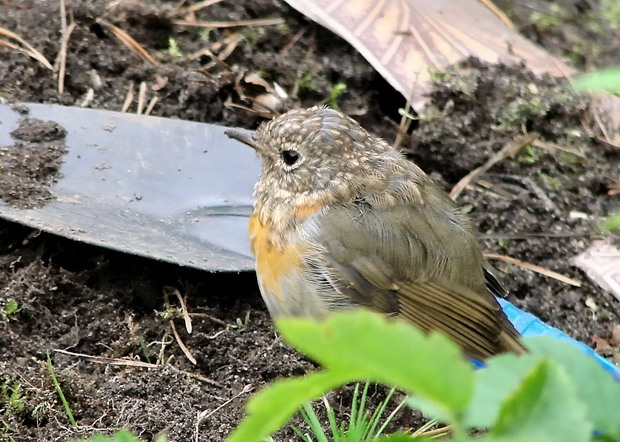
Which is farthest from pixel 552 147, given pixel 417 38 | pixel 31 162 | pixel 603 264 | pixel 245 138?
pixel 31 162

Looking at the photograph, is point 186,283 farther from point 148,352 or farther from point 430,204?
point 430,204

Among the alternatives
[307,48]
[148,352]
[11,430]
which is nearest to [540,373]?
[11,430]

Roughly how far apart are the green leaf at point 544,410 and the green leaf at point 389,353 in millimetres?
47

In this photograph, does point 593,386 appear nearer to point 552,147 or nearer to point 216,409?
point 216,409

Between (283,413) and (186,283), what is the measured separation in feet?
8.95

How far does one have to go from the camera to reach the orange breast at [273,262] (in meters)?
2.93

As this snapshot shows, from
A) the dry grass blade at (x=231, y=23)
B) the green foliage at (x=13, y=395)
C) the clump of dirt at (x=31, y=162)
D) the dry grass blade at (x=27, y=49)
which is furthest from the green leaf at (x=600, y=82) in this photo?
the dry grass blade at (x=231, y=23)

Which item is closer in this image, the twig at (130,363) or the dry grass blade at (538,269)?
the twig at (130,363)

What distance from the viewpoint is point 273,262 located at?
298 cm

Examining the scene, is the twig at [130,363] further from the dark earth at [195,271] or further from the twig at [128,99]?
the twig at [128,99]

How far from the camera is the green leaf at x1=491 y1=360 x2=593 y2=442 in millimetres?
683

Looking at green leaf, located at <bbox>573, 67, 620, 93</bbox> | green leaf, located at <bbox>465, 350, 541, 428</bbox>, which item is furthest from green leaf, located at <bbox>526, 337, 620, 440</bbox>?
green leaf, located at <bbox>573, 67, 620, 93</bbox>

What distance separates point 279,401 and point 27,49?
3.81 metres

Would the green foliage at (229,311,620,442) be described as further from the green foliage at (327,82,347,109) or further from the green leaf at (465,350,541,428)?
the green foliage at (327,82,347,109)
